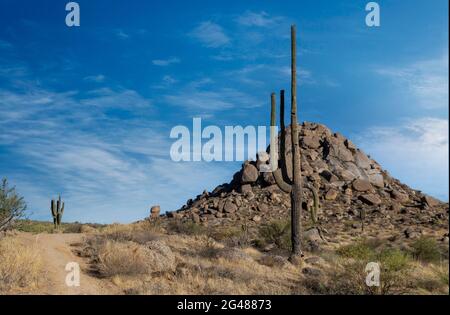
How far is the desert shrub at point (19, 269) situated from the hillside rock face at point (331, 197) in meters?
24.7

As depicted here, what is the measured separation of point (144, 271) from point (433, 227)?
27.8 m

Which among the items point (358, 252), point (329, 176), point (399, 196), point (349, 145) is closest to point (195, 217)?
point (329, 176)

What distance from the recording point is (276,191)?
151 ft

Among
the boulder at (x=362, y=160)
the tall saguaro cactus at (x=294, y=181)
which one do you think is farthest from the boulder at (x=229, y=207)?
the tall saguaro cactus at (x=294, y=181)

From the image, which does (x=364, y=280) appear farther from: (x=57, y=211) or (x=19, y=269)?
(x=57, y=211)

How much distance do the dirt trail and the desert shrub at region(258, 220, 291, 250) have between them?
9.07 metres

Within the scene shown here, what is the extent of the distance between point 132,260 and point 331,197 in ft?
104

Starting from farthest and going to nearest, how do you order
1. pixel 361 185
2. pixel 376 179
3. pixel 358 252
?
pixel 376 179
pixel 361 185
pixel 358 252

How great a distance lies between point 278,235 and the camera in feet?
82.9

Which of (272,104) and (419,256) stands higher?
(272,104)

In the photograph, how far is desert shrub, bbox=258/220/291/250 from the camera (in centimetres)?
2423
